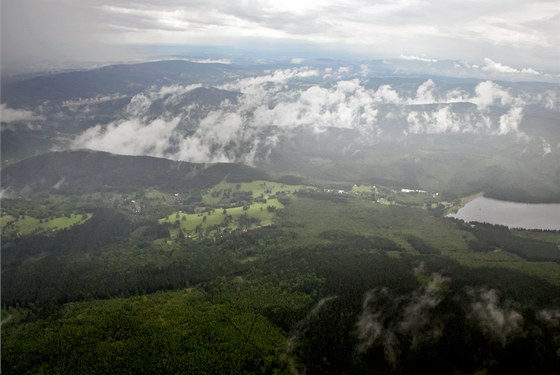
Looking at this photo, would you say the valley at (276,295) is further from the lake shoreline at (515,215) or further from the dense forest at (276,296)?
the lake shoreline at (515,215)

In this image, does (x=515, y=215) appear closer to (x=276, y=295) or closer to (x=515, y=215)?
(x=515, y=215)

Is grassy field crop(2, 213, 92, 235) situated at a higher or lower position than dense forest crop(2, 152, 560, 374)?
lower

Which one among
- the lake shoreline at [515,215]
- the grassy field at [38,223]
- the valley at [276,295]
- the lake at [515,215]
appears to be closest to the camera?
the valley at [276,295]

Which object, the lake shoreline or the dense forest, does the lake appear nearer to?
the lake shoreline

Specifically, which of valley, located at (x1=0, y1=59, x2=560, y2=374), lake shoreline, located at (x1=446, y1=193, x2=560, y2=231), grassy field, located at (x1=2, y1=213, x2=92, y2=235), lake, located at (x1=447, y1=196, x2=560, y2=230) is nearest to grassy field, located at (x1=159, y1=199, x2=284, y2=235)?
valley, located at (x1=0, y1=59, x2=560, y2=374)

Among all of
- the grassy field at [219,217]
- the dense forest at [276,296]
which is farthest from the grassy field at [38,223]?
the grassy field at [219,217]
